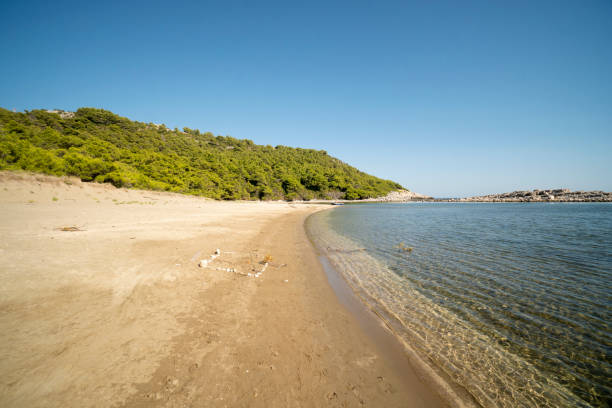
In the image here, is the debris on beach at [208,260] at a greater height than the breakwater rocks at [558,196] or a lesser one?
lesser

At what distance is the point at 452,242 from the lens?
1348 centimetres

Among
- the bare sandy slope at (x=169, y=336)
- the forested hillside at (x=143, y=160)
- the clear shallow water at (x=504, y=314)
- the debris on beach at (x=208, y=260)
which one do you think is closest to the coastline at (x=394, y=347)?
the clear shallow water at (x=504, y=314)

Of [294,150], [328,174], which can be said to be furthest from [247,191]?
[294,150]

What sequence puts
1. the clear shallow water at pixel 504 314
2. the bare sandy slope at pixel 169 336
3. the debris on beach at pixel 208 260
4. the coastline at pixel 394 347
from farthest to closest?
the debris on beach at pixel 208 260
the clear shallow water at pixel 504 314
the coastline at pixel 394 347
the bare sandy slope at pixel 169 336

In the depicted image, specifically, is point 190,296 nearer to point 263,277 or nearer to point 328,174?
point 263,277

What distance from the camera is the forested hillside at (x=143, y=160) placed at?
27938 millimetres

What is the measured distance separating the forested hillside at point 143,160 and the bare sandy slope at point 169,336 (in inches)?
1114

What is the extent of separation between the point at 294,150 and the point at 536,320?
14575 cm

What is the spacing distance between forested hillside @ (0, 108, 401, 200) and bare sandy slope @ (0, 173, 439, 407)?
28.3 meters

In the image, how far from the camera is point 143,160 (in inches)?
1645

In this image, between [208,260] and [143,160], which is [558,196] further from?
[143,160]

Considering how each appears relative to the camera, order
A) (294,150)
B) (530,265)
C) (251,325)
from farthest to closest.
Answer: (294,150) → (530,265) → (251,325)

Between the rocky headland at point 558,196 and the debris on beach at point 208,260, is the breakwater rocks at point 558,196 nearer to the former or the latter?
the rocky headland at point 558,196

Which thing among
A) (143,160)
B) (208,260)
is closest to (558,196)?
(208,260)
